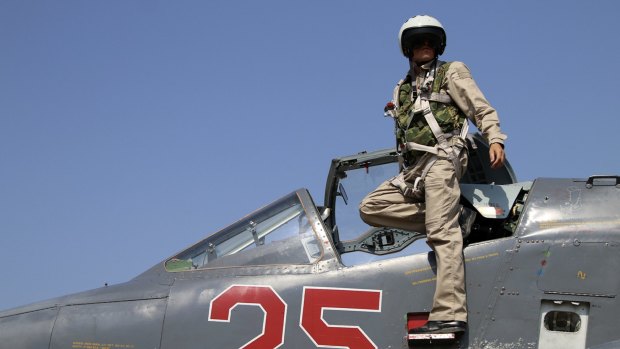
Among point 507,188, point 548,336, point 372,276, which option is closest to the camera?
point 548,336

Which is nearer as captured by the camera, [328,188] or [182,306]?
[182,306]

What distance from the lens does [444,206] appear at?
24.6ft

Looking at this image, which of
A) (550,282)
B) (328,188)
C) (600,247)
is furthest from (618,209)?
(328,188)

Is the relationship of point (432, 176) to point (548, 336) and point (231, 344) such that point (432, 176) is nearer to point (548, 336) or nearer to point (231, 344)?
point (548, 336)

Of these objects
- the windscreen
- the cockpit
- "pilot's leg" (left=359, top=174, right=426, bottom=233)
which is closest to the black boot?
the cockpit

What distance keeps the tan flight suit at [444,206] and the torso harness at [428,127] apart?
43 mm

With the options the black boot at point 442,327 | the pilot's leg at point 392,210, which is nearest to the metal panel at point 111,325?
the pilot's leg at point 392,210

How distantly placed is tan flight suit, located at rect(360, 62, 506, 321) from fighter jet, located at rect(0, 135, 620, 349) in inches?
6.7

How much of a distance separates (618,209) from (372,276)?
2130 mm

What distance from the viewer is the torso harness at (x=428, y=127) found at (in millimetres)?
7664

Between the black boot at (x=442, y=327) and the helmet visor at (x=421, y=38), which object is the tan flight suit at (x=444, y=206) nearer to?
the black boot at (x=442, y=327)

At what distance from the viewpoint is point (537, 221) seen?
7449 mm

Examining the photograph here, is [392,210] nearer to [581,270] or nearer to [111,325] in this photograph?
[581,270]

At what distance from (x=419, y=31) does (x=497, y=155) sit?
145 cm
